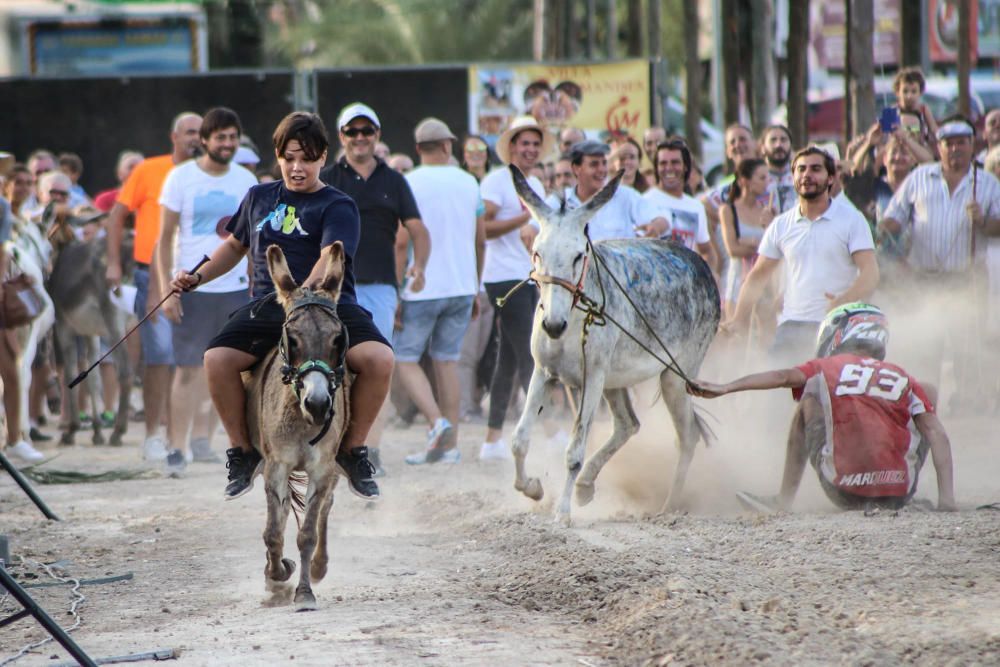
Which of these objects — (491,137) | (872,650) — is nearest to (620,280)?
(872,650)

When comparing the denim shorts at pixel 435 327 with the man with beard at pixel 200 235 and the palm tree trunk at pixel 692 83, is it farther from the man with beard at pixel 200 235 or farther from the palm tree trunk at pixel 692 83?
the palm tree trunk at pixel 692 83

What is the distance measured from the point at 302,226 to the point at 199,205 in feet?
15.1

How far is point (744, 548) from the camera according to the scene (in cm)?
835

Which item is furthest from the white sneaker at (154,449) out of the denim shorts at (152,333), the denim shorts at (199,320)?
the denim shorts at (199,320)

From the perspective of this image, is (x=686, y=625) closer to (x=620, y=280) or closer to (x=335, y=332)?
(x=335, y=332)

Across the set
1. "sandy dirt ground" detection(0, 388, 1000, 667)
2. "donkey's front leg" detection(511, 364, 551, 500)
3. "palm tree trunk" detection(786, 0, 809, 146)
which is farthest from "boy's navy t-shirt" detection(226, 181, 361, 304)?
"palm tree trunk" detection(786, 0, 809, 146)

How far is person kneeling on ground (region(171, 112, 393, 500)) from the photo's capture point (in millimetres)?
7688

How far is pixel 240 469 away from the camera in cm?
784

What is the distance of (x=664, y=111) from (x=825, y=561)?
13.2 metres

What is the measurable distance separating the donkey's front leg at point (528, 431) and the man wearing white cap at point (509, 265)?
287 cm

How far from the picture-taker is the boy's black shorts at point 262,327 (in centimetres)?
772

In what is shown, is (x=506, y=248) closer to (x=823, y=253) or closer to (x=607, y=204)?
(x=607, y=204)

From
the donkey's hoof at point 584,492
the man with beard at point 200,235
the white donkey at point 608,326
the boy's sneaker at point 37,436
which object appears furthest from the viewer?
the boy's sneaker at point 37,436

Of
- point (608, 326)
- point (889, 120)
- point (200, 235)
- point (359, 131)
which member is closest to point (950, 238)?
point (889, 120)
